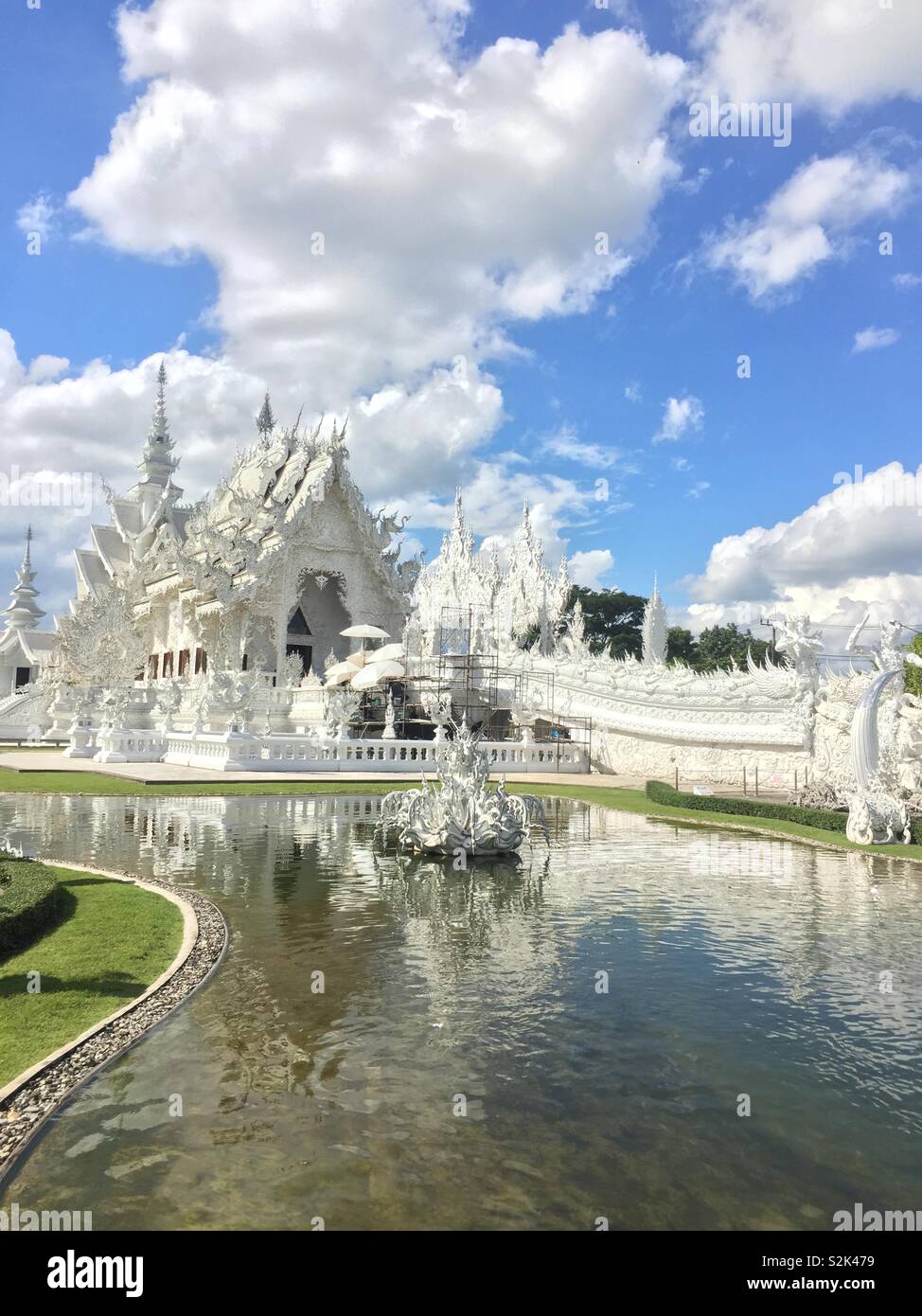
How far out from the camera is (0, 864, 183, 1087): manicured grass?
17.9 feet

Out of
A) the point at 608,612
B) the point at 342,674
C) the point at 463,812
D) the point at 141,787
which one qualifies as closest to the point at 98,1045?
the point at 463,812

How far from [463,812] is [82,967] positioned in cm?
620

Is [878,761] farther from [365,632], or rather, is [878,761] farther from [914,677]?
[914,677]

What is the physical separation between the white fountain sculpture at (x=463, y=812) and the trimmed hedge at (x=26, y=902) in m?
4.88

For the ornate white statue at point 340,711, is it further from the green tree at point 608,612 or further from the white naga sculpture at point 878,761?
the green tree at point 608,612

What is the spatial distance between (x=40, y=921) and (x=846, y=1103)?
6.49m

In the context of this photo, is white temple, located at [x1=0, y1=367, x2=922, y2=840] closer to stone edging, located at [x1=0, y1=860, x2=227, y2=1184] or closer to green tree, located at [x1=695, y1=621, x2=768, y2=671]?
stone edging, located at [x1=0, y1=860, x2=227, y2=1184]

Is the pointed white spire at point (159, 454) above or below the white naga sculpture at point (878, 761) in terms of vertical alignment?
above

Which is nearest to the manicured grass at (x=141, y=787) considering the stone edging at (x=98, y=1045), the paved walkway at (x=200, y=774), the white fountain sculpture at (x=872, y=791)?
the paved walkway at (x=200, y=774)

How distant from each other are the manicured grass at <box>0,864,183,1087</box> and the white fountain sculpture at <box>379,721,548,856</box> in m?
4.15

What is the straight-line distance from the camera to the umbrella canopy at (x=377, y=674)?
30.6m

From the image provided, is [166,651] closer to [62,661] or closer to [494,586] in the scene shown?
[62,661]

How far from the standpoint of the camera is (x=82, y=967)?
673 centimetres
